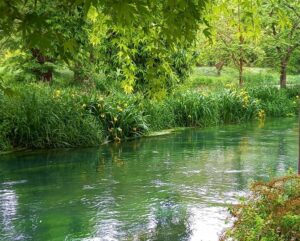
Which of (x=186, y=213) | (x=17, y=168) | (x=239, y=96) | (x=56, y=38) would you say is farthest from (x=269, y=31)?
(x=56, y=38)

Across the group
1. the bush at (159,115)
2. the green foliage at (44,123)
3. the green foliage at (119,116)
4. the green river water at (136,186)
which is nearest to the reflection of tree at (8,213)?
the green river water at (136,186)

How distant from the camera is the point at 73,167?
888 cm

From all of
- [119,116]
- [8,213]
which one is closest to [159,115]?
[119,116]

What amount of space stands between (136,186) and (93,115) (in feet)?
13.7

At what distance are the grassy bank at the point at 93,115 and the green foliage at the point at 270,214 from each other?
5.44 metres

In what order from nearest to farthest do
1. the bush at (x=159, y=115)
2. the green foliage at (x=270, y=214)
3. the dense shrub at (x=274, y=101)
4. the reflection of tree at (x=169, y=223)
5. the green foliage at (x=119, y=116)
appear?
the green foliage at (x=270, y=214), the reflection of tree at (x=169, y=223), the green foliage at (x=119, y=116), the bush at (x=159, y=115), the dense shrub at (x=274, y=101)

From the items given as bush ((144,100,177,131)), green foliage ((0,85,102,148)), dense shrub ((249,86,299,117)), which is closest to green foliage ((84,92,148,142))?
bush ((144,100,177,131))

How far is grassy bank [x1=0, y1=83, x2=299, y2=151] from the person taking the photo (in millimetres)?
10359

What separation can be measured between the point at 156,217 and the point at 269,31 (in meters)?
15.9

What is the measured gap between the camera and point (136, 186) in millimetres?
7418

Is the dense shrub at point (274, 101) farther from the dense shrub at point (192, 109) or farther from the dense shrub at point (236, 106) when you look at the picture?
the dense shrub at point (192, 109)

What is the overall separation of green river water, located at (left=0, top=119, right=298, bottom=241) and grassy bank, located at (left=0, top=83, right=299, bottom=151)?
0.44m

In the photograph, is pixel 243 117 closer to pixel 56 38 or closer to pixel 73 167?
pixel 73 167

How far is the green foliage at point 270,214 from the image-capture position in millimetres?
3402
